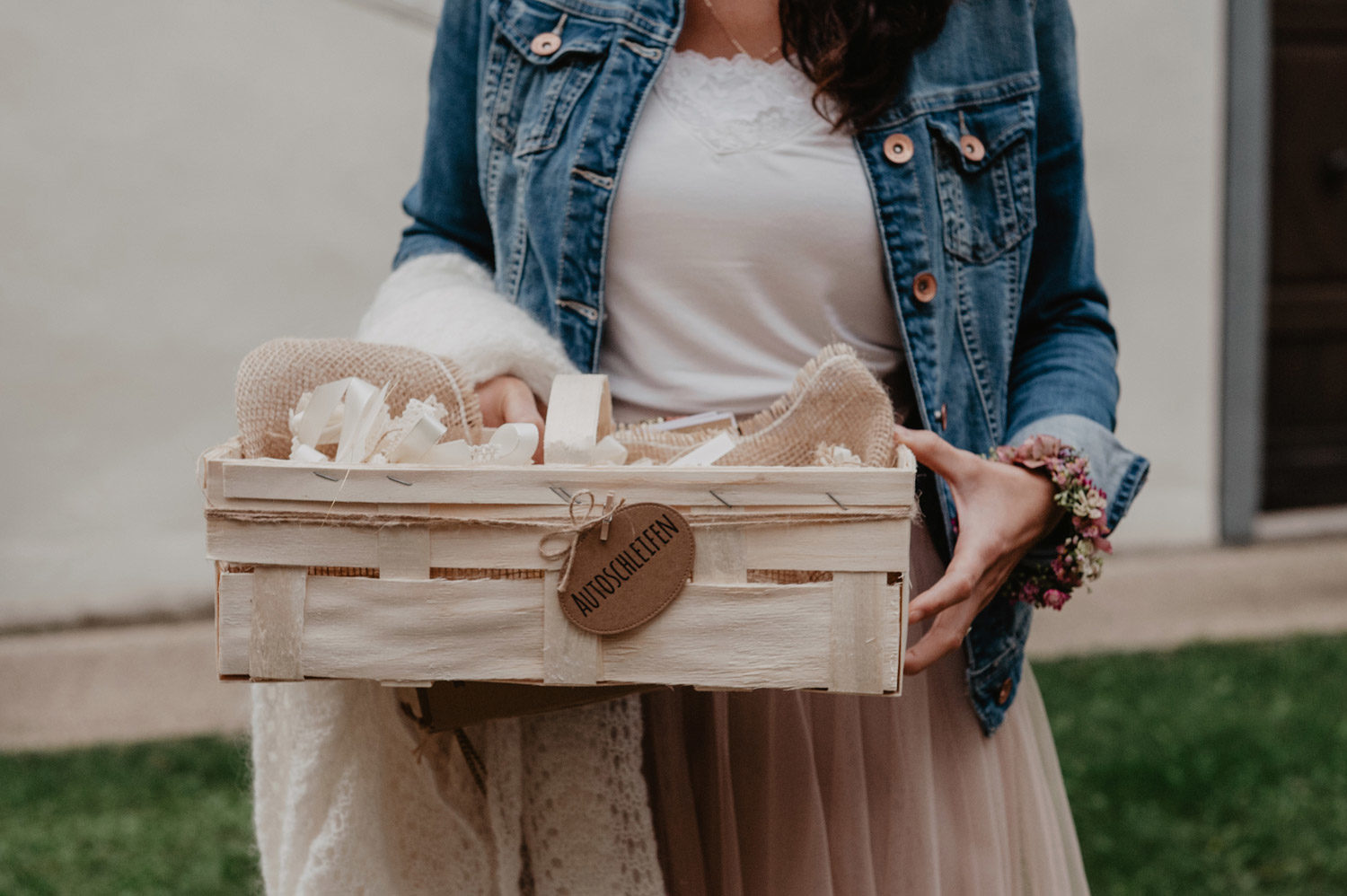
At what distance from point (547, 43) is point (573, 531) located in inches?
21.3

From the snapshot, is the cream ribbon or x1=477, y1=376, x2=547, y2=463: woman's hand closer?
the cream ribbon

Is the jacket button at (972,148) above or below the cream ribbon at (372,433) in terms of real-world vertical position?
above

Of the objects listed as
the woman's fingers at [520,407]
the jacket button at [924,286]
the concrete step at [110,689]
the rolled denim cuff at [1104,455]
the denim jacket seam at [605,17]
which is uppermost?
the denim jacket seam at [605,17]

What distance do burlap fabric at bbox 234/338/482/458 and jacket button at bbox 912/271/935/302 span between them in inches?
14.9

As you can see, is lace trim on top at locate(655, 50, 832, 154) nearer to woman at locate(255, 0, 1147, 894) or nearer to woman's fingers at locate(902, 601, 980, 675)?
woman at locate(255, 0, 1147, 894)

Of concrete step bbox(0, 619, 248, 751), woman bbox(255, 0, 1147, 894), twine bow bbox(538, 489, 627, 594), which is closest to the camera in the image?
twine bow bbox(538, 489, 627, 594)

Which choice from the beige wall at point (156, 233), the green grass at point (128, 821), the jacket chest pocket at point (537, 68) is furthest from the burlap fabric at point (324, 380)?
the beige wall at point (156, 233)

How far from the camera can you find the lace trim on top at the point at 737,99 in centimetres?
104

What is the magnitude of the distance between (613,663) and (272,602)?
0.68 feet

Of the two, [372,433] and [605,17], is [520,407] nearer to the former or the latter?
[372,433]

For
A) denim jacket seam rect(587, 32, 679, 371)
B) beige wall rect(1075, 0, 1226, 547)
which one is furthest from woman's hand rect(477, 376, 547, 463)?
beige wall rect(1075, 0, 1226, 547)

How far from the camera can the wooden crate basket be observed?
0.72 m

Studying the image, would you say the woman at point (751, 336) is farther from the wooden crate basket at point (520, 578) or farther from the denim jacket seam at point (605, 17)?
the wooden crate basket at point (520, 578)

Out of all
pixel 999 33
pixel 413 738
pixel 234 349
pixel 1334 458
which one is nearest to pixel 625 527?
pixel 413 738
